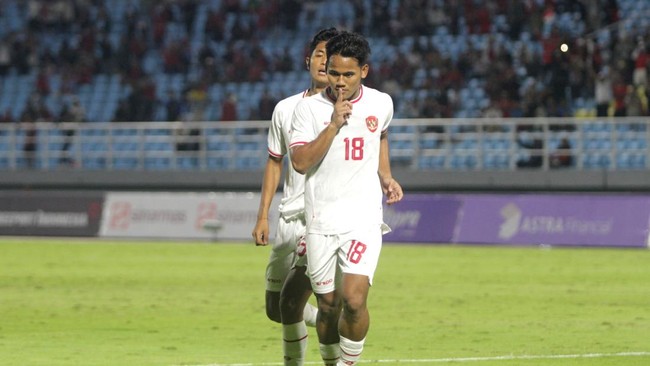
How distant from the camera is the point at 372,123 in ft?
28.7

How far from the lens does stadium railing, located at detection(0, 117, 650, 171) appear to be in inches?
1171

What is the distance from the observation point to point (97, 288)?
19.0 meters

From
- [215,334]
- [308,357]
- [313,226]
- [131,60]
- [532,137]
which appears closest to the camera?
[313,226]

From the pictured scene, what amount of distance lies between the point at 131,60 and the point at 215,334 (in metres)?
28.1

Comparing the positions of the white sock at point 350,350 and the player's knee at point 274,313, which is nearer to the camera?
the white sock at point 350,350

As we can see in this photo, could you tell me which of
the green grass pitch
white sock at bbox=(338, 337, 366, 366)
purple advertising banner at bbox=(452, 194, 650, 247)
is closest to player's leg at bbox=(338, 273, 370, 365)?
A: white sock at bbox=(338, 337, 366, 366)

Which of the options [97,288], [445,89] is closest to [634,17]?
[445,89]

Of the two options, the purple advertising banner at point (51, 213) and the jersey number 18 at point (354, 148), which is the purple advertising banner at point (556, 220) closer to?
the purple advertising banner at point (51, 213)

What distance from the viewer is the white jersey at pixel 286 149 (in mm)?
9492

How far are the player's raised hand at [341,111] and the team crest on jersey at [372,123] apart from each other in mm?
195

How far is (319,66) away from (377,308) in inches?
275

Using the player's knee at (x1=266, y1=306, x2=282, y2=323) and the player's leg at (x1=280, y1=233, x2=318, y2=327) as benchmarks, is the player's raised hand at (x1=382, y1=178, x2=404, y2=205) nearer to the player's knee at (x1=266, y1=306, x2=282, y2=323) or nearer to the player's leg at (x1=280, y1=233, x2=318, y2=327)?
the player's leg at (x1=280, y1=233, x2=318, y2=327)

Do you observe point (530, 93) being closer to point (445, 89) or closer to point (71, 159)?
point (445, 89)

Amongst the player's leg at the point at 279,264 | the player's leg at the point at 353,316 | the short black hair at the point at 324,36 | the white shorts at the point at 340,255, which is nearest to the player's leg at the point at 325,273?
the white shorts at the point at 340,255
